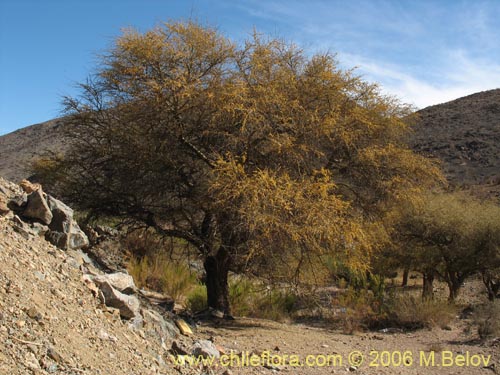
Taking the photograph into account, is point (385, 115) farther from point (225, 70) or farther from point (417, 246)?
point (417, 246)

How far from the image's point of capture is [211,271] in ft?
40.7

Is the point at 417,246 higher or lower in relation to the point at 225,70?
lower

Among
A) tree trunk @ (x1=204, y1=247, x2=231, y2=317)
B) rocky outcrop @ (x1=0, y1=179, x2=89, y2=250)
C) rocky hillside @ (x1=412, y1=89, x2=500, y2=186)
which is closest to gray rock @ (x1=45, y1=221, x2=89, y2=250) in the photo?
rocky outcrop @ (x1=0, y1=179, x2=89, y2=250)

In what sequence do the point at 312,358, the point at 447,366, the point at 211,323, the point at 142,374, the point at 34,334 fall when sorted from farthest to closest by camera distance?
the point at 211,323
the point at 447,366
the point at 312,358
the point at 142,374
the point at 34,334

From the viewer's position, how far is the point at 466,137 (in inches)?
1790

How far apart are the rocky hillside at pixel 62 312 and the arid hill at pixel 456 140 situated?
26651 mm

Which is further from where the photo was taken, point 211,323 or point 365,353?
point 211,323

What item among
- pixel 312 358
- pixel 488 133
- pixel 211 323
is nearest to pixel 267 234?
pixel 312 358

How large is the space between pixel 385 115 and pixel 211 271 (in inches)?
215

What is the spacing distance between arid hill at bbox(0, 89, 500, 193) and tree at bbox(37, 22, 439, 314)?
22773 mm

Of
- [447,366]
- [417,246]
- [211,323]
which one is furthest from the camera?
[417,246]

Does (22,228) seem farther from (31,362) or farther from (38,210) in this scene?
(31,362)

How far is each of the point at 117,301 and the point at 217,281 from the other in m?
5.20

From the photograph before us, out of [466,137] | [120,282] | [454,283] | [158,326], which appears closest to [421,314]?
[454,283]
